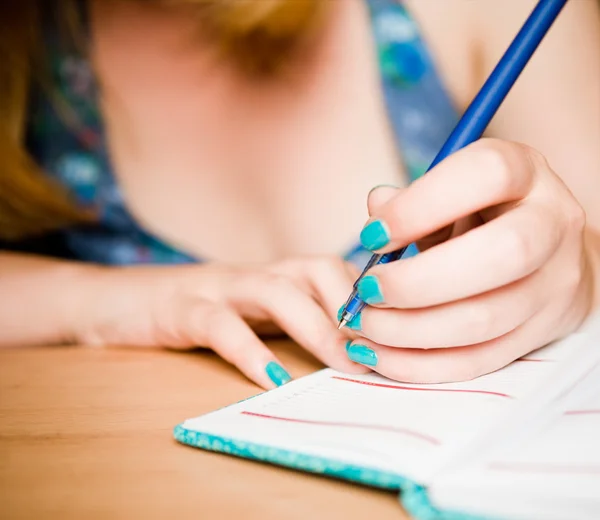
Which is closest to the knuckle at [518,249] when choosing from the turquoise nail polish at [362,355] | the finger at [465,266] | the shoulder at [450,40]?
the finger at [465,266]

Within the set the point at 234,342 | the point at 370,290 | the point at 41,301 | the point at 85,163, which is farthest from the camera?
the point at 85,163

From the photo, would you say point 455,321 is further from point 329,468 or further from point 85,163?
point 85,163

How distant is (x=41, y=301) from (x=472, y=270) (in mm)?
504

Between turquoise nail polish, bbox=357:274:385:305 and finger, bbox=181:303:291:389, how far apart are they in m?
0.10

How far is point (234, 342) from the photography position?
1.57 ft

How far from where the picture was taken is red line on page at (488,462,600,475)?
0.84ft

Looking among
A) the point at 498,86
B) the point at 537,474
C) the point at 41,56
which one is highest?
the point at 41,56

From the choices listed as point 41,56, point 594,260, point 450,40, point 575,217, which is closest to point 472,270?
point 575,217

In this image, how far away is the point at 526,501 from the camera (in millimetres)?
242

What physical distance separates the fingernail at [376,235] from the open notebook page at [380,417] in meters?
0.09

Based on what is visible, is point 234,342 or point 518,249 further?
point 234,342

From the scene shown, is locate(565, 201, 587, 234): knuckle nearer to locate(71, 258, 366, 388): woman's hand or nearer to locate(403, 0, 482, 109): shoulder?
locate(71, 258, 366, 388): woman's hand

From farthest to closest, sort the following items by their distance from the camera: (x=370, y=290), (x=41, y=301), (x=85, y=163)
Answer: (x=85, y=163) < (x=41, y=301) < (x=370, y=290)

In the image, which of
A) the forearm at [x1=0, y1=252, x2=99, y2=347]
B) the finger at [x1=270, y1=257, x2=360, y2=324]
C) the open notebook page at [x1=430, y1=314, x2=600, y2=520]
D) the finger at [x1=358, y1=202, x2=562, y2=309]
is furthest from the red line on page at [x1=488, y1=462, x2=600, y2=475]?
the forearm at [x1=0, y1=252, x2=99, y2=347]
